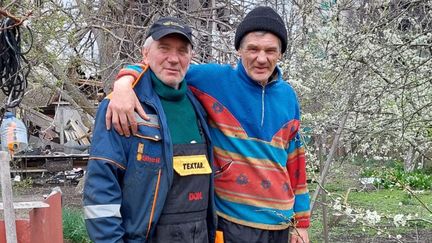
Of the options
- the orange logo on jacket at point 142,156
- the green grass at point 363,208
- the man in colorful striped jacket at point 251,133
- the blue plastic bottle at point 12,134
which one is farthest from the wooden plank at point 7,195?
the green grass at point 363,208

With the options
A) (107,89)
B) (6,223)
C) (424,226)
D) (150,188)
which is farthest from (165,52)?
(424,226)

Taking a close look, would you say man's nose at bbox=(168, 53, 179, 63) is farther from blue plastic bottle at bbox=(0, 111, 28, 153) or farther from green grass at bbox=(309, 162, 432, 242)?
green grass at bbox=(309, 162, 432, 242)

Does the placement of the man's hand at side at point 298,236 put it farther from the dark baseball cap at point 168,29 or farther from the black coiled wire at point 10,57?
the black coiled wire at point 10,57

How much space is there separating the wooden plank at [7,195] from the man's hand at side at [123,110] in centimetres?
139

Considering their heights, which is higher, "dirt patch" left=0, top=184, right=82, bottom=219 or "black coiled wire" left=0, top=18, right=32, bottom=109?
"black coiled wire" left=0, top=18, right=32, bottom=109

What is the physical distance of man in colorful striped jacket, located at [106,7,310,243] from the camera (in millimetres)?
3027

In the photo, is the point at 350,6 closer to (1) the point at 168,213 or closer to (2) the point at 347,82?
(2) the point at 347,82

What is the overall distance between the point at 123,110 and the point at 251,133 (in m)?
0.69

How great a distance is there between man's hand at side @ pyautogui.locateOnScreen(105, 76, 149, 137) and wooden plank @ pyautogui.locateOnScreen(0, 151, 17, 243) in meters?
1.39

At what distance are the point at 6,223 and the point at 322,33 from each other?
2.86m

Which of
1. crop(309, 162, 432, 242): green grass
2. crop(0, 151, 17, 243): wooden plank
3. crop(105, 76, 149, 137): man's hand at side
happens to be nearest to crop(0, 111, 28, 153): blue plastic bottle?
crop(0, 151, 17, 243): wooden plank

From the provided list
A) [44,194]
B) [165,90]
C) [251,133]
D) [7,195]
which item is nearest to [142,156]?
[165,90]

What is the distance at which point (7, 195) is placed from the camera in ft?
12.9

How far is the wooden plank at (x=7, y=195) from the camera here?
12.5 ft
